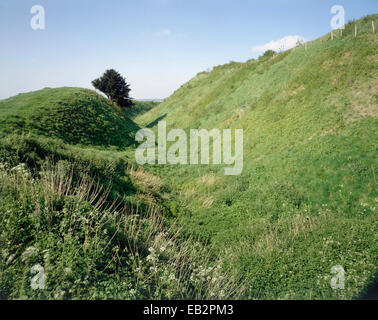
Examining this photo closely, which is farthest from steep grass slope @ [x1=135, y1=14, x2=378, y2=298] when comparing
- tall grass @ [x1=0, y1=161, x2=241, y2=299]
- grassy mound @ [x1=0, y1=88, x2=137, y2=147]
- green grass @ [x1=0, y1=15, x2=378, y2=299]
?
grassy mound @ [x1=0, y1=88, x2=137, y2=147]

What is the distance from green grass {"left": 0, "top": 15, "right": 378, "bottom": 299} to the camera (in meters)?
3.94

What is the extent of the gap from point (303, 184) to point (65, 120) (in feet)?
75.9

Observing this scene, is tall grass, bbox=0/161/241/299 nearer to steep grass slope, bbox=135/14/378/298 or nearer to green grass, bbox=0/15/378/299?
green grass, bbox=0/15/378/299

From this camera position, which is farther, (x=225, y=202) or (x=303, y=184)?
(x=225, y=202)

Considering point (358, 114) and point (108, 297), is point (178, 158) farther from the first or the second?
point (108, 297)

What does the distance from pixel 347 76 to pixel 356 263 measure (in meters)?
15.5

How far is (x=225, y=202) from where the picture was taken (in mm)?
11367

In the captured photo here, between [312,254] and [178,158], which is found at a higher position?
[178,158]

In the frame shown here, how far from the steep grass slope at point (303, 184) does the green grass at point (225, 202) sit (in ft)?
0.19

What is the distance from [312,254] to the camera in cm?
627

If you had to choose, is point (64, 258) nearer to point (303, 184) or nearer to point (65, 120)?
point (303, 184)

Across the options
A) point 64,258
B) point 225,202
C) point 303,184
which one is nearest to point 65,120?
point 225,202

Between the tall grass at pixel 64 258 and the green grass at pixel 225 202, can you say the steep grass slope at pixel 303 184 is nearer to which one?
the green grass at pixel 225 202
